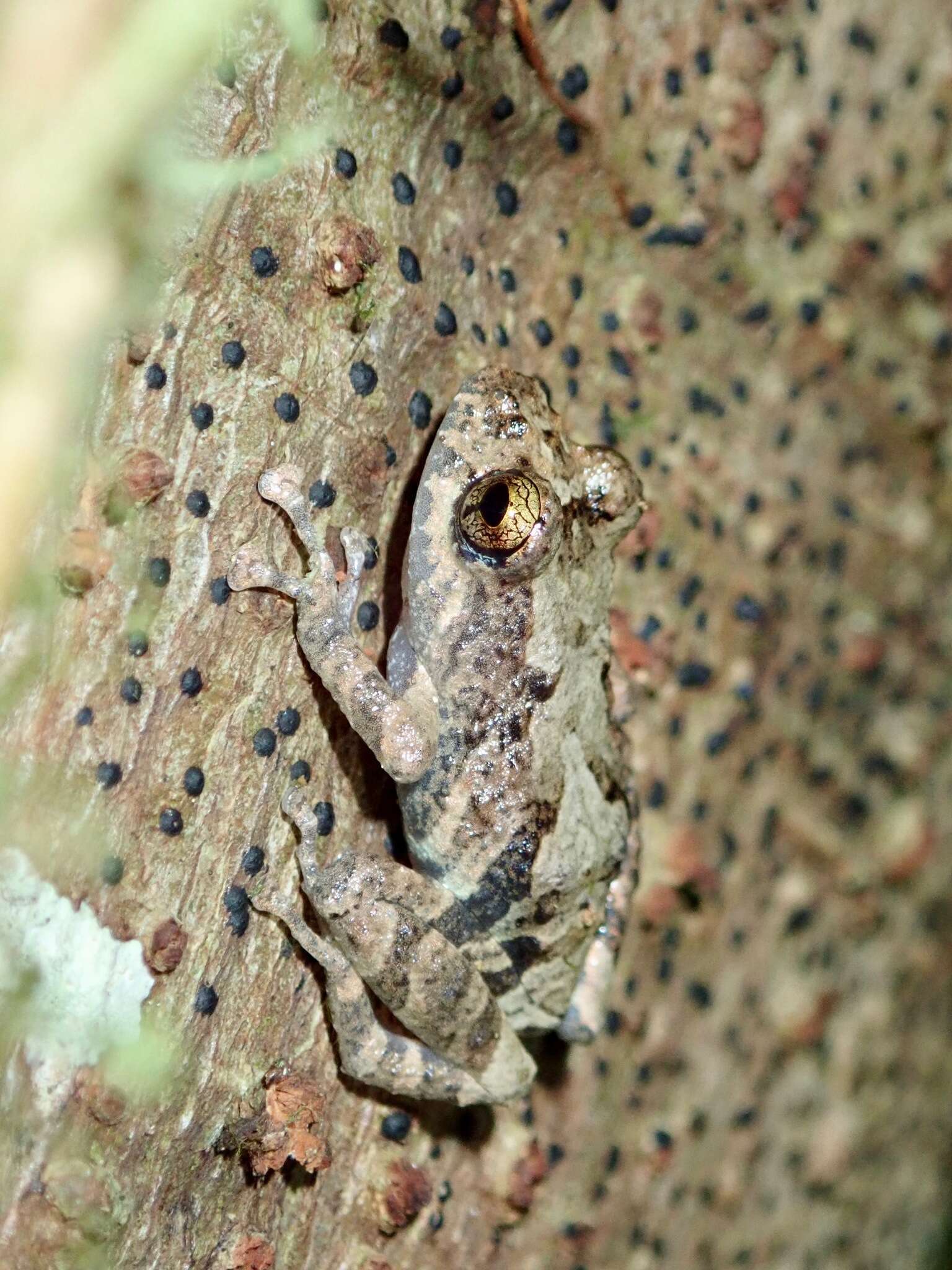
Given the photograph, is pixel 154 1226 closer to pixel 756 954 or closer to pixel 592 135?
pixel 756 954

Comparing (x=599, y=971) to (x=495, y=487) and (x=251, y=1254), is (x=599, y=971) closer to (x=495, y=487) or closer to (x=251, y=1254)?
(x=251, y=1254)

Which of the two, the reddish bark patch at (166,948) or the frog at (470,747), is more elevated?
the frog at (470,747)

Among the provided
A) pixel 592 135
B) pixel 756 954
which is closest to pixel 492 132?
pixel 592 135

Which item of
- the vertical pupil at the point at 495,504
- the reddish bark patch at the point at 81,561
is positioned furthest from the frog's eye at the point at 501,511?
the reddish bark patch at the point at 81,561

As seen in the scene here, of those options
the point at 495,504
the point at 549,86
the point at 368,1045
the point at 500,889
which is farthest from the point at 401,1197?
the point at 549,86

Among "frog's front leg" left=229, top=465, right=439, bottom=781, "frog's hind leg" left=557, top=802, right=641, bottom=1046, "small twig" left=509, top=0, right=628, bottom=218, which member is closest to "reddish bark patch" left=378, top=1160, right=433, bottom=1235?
"frog's hind leg" left=557, top=802, right=641, bottom=1046

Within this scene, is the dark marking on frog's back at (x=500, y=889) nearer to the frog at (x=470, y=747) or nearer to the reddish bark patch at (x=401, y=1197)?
the frog at (x=470, y=747)

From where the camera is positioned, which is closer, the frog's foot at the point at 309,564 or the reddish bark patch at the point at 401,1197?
the frog's foot at the point at 309,564
